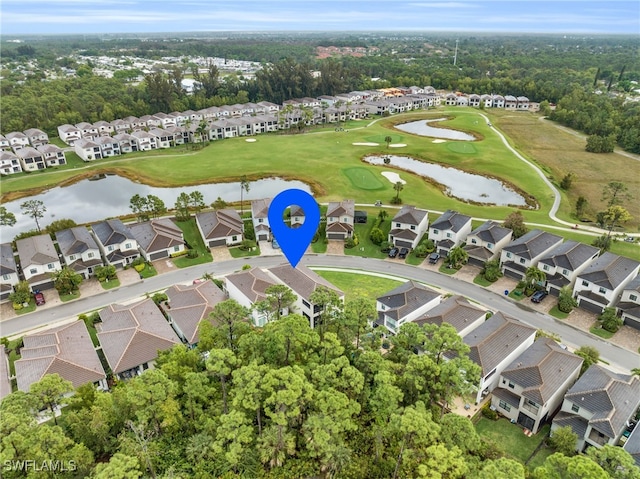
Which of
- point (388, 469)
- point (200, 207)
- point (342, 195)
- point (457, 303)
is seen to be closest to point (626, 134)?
point (342, 195)

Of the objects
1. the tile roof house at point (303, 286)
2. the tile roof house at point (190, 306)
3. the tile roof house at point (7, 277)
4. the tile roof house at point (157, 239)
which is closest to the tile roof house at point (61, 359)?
the tile roof house at point (190, 306)

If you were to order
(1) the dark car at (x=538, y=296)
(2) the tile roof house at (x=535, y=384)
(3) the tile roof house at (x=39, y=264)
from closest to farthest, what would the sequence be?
(2) the tile roof house at (x=535, y=384) → (1) the dark car at (x=538, y=296) → (3) the tile roof house at (x=39, y=264)

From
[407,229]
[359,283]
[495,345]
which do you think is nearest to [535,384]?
[495,345]

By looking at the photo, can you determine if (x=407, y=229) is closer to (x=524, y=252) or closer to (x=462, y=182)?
(x=524, y=252)

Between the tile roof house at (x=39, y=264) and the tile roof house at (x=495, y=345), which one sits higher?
the tile roof house at (x=495, y=345)

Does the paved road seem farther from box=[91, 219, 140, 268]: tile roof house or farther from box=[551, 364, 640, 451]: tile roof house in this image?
box=[551, 364, 640, 451]: tile roof house

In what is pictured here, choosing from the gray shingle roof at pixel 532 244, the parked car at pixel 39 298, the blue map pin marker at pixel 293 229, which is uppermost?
the blue map pin marker at pixel 293 229

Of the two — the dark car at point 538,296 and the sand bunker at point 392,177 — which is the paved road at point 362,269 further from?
the sand bunker at point 392,177

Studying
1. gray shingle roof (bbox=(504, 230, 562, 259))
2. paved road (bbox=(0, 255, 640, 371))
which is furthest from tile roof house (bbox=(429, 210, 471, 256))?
gray shingle roof (bbox=(504, 230, 562, 259))
